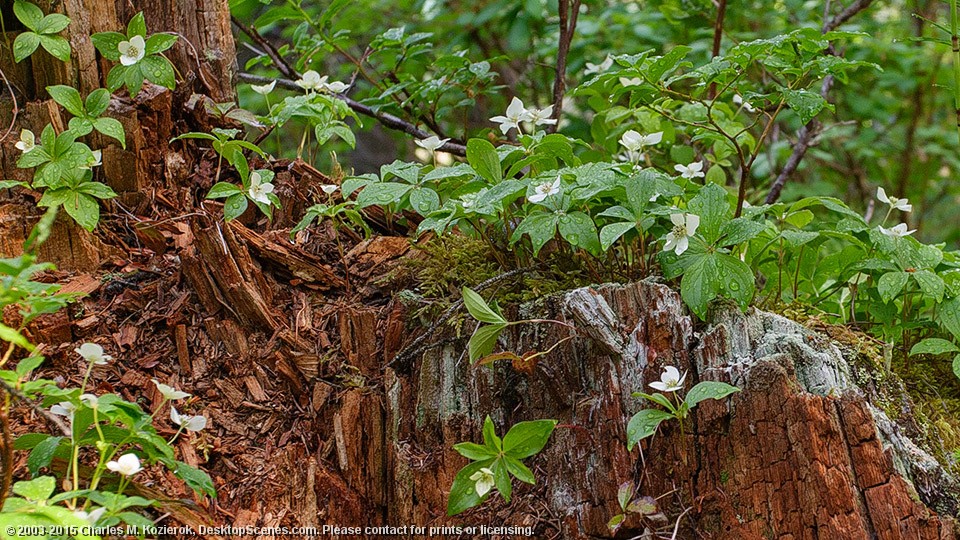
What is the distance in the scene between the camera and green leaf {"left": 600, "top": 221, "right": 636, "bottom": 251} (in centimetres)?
191

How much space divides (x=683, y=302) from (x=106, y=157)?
1.88 metres

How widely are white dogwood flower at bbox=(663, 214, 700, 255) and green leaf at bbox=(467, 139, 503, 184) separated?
522 mm

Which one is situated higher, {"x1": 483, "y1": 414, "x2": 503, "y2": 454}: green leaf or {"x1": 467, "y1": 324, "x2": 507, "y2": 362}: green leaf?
{"x1": 467, "y1": 324, "x2": 507, "y2": 362}: green leaf

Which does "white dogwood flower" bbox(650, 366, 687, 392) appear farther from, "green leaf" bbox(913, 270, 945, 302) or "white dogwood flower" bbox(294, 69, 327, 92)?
"white dogwood flower" bbox(294, 69, 327, 92)

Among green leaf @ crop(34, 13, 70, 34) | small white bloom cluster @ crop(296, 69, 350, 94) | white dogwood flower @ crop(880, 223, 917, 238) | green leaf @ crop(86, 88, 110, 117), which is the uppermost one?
green leaf @ crop(34, 13, 70, 34)

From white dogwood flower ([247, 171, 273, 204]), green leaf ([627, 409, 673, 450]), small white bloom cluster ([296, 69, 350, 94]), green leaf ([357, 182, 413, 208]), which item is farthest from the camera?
small white bloom cluster ([296, 69, 350, 94])

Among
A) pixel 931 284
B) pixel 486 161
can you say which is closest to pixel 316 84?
pixel 486 161

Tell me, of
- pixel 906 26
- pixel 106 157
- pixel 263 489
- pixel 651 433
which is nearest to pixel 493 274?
pixel 651 433

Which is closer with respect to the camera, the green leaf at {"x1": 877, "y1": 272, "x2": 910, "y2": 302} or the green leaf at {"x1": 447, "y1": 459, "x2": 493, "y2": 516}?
the green leaf at {"x1": 447, "y1": 459, "x2": 493, "y2": 516}

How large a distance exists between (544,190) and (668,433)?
72 centimetres

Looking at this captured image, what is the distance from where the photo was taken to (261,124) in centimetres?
262

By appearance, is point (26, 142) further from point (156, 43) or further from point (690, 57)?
point (690, 57)

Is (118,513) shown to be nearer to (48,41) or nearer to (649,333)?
(649,333)

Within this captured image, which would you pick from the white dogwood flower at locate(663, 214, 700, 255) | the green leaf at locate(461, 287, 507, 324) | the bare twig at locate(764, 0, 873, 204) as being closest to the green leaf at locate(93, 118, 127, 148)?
the green leaf at locate(461, 287, 507, 324)
